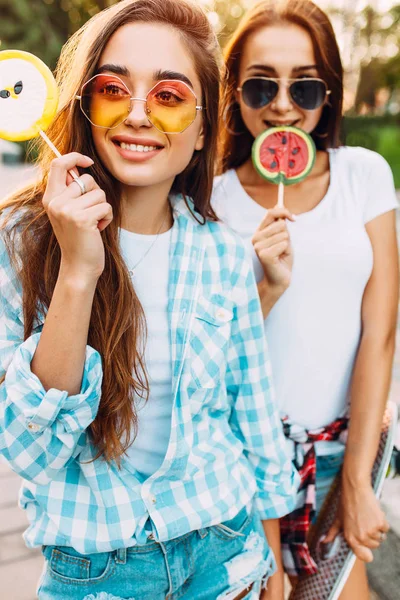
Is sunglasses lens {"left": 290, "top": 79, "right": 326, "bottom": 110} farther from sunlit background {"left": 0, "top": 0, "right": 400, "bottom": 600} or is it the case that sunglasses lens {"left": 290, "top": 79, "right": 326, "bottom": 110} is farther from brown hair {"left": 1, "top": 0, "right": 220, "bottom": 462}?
sunlit background {"left": 0, "top": 0, "right": 400, "bottom": 600}

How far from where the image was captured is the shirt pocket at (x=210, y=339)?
1758 mm

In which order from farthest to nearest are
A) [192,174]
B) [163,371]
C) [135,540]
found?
1. [192,174]
2. [163,371]
3. [135,540]

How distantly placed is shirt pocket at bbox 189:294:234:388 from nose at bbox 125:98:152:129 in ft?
1.71

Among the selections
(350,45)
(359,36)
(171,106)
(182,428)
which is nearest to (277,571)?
(182,428)

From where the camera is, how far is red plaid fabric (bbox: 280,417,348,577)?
2.23 meters

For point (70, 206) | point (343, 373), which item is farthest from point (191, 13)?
point (343, 373)

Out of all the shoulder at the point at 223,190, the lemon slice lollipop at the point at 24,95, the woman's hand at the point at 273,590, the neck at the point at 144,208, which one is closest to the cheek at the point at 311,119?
the shoulder at the point at 223,190

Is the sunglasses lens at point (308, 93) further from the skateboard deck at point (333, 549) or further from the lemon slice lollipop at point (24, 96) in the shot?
the skateboard deck at point (333, 549)

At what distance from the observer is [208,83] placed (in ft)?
6.09

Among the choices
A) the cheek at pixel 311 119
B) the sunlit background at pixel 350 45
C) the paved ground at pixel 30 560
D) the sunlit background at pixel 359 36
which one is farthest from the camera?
the sunlit background at pixel 359 36

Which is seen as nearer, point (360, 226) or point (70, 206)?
point (70, 206)

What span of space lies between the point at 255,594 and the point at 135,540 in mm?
445

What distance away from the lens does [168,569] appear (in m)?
1.68

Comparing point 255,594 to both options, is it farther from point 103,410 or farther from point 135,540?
point 103,410
